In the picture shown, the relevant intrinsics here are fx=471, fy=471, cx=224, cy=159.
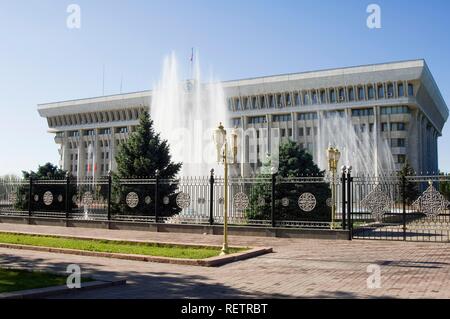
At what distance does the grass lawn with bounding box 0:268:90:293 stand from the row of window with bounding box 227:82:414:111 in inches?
2572

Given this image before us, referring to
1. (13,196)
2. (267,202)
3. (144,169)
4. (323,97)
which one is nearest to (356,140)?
(323,97)

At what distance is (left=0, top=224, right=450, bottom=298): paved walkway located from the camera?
27.6 feet

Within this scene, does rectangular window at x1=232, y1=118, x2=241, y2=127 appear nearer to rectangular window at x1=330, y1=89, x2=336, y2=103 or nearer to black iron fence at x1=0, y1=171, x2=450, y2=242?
rectangular window at x1=330, y1=89, x2=336, y2=103

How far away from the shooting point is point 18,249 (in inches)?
592

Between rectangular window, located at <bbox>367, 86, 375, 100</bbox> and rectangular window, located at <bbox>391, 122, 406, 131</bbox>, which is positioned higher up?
rectangular window, located at <bbox>367, 86, 375, 100</bbox>

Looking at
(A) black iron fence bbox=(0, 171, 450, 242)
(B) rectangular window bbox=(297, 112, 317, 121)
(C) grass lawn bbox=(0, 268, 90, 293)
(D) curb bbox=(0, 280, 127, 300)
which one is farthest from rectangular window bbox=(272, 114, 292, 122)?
(D) curb bbox=(0, 280, 127, 300)

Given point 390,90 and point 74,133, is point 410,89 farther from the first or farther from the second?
point 74,133

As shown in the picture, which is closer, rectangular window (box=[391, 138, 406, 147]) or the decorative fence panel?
the decorative fence panel

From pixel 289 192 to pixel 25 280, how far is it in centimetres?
1466

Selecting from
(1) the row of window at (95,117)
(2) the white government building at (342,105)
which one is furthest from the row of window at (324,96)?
(1) the row of window at (95,117)

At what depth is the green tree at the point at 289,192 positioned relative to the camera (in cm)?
2173

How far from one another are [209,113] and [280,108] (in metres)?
29.1

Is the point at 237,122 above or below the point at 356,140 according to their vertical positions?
above

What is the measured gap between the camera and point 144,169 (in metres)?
26.1
